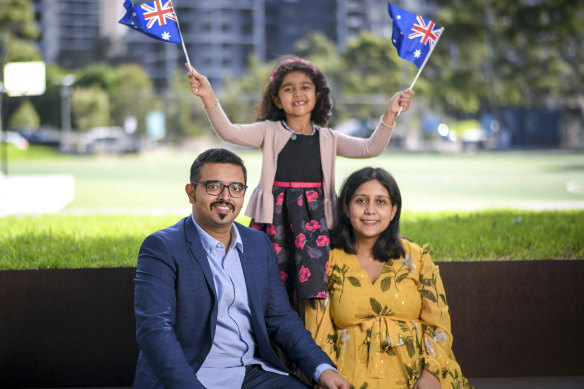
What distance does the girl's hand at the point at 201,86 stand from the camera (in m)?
3.30

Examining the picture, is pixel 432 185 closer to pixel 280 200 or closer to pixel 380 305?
pixel 280 200

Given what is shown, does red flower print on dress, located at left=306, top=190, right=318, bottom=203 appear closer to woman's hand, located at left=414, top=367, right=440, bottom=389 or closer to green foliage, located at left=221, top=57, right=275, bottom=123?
woman's hand, located at left=414, top=367, right=440, bottom=389

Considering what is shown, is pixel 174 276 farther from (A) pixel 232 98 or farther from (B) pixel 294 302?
(A) pixel 232 98

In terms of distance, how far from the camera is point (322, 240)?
330 cm

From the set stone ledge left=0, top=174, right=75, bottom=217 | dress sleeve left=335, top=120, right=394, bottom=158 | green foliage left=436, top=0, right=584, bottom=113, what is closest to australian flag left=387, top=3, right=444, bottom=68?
dress sleeve left=335, top=120, right=394, bottom=158

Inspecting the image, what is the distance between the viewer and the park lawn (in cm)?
401

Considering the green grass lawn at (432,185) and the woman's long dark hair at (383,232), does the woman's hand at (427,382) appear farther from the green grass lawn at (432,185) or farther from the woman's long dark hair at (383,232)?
the green grass lawn at (432,185)

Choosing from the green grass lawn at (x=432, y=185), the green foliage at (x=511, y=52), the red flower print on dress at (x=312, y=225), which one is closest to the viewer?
the red flower print on dress at (x=312, y=225)

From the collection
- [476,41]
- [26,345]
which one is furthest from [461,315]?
[476,41]

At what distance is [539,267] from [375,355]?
1398mm

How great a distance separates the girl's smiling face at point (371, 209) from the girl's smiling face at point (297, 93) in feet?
2.33

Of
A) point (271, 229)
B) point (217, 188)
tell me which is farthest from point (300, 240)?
point (217, 188)

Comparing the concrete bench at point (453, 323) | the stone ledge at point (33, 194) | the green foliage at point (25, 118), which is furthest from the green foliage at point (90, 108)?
the concrete bench at point (453, 323)

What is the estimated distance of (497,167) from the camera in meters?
24.9
